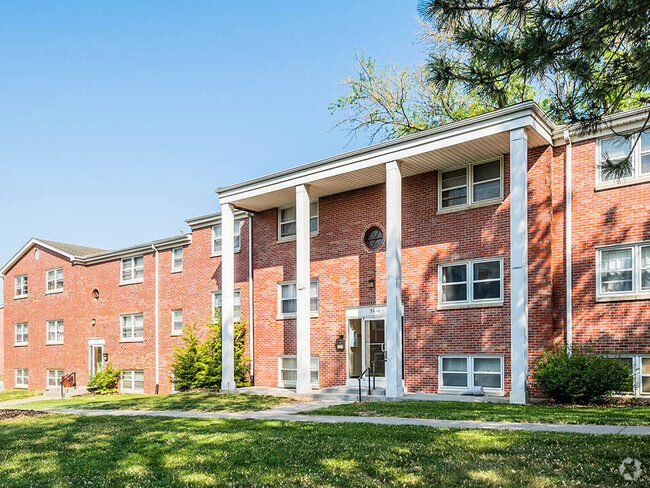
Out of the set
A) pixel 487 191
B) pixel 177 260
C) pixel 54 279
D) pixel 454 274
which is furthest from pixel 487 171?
pixel 54 279

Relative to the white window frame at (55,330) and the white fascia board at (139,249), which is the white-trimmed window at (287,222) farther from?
the white window frame at (55,330)

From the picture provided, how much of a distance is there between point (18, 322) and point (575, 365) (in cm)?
3088

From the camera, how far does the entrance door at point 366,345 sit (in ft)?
62.3

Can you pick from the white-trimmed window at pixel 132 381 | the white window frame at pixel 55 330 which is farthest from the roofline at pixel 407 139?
the white window frame at pixel 55 330

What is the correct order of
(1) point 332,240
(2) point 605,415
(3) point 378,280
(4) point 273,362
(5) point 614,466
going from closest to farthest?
(5) point 614,466 → (2) point 605,415 → (3) point 378,280 → (1) point 332,240 → (4) point 273,362

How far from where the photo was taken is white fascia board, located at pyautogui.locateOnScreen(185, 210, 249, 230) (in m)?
23.5

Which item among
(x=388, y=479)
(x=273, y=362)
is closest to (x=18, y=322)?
(x=273, y=362)

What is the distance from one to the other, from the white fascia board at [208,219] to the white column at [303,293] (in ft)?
14.8

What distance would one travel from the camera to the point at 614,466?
6.91 metres

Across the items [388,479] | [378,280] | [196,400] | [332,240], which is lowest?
[196,400]

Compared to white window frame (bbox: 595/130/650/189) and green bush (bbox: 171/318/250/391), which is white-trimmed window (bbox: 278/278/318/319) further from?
white window frame (bbox: 595/130/650/189)

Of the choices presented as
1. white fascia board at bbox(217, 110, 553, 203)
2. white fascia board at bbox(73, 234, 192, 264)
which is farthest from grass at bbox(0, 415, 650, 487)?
white fascia board at bbox(73, 234, 192, 264)

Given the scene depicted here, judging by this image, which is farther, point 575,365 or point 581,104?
point 575,365

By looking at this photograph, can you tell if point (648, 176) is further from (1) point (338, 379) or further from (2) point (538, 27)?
(1) point (338, 379)
